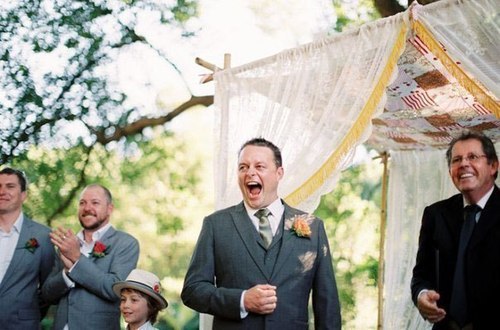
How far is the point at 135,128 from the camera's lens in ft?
34.7

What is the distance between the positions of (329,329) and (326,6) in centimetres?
860

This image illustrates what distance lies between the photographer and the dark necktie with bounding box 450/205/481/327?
2.98 meters

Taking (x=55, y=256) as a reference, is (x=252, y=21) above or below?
above

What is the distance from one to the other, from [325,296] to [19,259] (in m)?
1.94

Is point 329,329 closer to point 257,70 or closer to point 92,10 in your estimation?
point 257,70

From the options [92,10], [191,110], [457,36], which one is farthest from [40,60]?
[457,36]

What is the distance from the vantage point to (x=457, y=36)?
11.5 feet

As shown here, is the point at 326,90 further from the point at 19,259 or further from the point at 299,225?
the point at 19,259

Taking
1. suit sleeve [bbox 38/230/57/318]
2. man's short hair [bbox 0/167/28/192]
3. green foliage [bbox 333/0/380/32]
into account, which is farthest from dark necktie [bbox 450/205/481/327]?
green foliage [bbox 333/0/380/32]

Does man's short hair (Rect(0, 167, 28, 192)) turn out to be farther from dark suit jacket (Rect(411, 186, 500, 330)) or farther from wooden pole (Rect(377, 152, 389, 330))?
wooden pole (Rect(377, 152, 389, 330))

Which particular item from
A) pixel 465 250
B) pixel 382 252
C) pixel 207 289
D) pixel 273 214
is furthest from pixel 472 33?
pixel 382 252

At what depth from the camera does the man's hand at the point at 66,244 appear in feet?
11.8

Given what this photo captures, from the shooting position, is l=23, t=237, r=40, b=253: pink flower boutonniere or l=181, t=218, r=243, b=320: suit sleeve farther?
l=23, t=237, r=40, b=253: pink flower boutonniere

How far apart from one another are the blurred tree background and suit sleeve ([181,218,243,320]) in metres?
6.75
